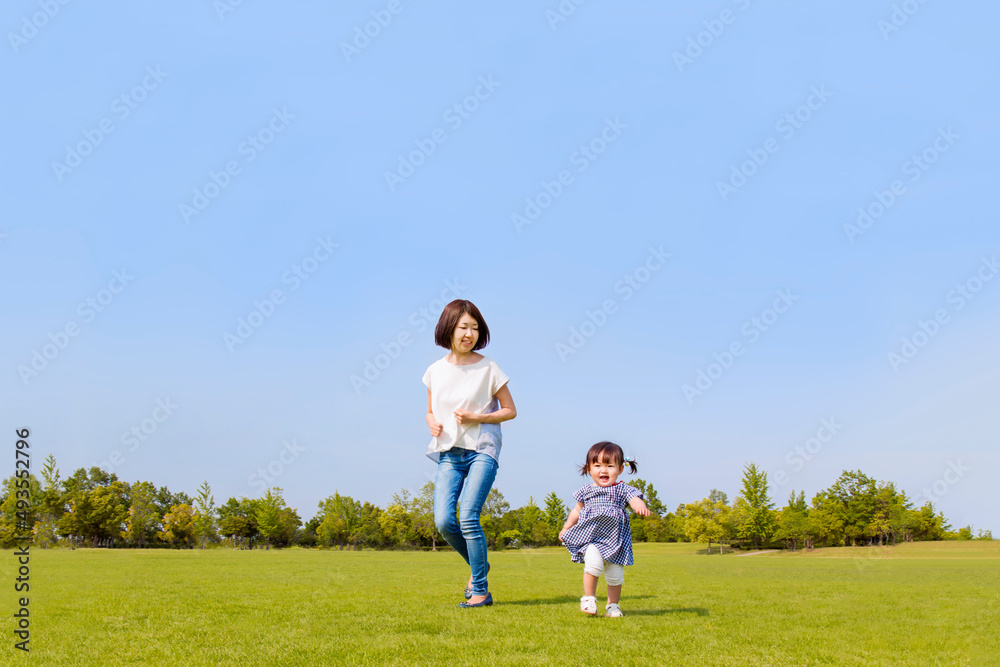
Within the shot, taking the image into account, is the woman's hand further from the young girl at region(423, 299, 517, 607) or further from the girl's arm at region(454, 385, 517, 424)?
the girl's arm at region(454, 385, 517, 424)

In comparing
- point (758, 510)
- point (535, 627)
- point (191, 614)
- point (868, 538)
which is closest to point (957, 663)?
point (535, 627)

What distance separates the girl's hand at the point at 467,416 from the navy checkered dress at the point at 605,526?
1.19 m

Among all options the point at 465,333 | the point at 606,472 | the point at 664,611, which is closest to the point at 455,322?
the point at 465,333

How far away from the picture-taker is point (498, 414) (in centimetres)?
662

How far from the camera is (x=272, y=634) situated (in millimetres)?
4867

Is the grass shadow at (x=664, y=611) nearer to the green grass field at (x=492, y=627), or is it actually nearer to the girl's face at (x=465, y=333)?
the green grass field at (x=492, y=627)

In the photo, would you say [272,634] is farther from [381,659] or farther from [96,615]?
[96,615]

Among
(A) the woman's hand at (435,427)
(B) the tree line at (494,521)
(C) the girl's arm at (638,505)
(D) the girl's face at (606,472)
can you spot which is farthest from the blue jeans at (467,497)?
(B) the tree line at (494,521)

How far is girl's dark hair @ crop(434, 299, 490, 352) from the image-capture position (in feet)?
22.4

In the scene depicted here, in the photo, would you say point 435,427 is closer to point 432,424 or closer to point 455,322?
point 432,424

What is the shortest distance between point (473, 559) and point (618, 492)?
4.65 ft

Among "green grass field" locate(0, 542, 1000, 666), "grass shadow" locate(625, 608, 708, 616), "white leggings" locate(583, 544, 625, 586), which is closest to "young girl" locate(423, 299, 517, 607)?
"green grass field" locate(0, 542, 1000, 666)

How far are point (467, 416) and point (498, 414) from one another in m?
0.32

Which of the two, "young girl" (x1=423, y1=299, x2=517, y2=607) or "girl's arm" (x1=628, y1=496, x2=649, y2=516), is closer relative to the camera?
"girl's arm" (x1=628, y1=496, x2=649, y2=516)
